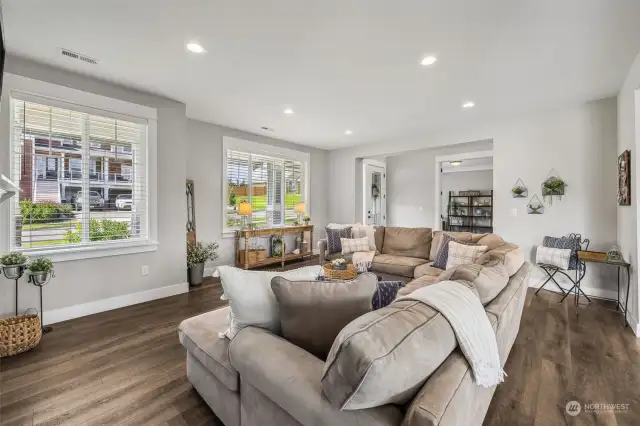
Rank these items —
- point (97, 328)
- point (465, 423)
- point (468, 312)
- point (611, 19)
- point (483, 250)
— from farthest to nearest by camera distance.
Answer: point (483, 250), point (97, 328), point (611, 19), point (468, 312), point (465, 423)

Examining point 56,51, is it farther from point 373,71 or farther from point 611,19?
point 611,19

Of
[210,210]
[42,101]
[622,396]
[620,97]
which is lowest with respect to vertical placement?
[622,396]

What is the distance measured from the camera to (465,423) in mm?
978

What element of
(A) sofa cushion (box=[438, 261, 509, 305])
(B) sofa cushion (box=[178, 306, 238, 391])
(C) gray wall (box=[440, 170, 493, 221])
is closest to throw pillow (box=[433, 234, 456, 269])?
(A) sofa cushion (box=[438, 261, 509, 305])

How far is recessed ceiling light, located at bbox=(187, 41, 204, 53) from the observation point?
2.49 metres

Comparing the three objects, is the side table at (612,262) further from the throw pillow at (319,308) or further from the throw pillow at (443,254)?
the throw pillow at (319,308)

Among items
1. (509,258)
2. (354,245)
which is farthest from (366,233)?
(509,258)

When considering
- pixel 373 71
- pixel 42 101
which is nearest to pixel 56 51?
pixel 42 101

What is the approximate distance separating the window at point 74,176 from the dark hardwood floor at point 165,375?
961 millimetres

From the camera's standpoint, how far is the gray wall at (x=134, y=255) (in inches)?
111

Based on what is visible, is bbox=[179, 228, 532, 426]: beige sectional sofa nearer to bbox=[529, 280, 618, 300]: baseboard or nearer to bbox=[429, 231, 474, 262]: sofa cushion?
bbox=[429, 231, 474, 262]: sofa cushion

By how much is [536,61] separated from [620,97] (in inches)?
68.6

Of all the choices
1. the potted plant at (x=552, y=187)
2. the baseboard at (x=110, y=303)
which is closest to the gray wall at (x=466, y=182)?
the potted plant at (x=552, y=187)

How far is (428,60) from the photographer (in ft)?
8.97
